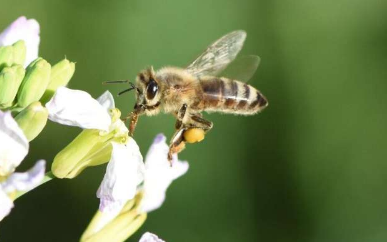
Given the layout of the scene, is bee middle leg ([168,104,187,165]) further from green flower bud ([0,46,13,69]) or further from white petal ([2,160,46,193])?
white petal ([2,160,46,193])

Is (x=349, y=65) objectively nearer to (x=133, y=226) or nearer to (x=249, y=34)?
(x=249, y=34)

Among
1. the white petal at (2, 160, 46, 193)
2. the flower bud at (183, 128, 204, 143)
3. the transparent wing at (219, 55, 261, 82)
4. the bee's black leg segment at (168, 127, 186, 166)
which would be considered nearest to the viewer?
the white petal at (2, 160, 46, 193)

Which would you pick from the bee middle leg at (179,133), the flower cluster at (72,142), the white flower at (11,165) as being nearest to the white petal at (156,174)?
the flower cluster at (72,142)

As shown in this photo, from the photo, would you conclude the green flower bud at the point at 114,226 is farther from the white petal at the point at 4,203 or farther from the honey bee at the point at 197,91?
the white petal at the point at 4,203

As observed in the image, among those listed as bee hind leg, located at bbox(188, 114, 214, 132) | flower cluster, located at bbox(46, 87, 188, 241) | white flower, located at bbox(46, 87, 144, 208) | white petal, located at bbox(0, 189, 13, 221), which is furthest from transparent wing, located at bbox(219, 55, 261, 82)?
white petal, located at bbox(0, 189, 13, 221)

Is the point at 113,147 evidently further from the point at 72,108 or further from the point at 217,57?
the point at 217,57

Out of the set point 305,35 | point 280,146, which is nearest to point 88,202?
point 280,146

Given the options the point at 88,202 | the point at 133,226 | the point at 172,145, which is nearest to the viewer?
the point at 133,226
